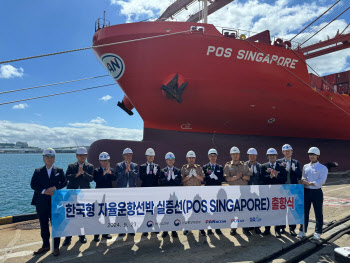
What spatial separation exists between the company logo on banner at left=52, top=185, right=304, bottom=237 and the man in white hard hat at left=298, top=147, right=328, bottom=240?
0.14 meters

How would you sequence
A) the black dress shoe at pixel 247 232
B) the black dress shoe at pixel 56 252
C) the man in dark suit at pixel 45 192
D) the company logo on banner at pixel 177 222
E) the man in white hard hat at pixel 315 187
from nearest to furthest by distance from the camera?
the black dress shoe at pixel 56 252, the man in dark suit at pixel 45 192, the company logo on banner at pixel 177 222, the man in white hard hat at pixel 315 187, the black dress shoe at pixel 247 232

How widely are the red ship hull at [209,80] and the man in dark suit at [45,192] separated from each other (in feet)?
22.4

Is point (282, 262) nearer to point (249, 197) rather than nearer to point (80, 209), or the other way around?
point (249, 197)

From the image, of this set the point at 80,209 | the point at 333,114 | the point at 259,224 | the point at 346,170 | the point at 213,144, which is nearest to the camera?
the point at 80,209

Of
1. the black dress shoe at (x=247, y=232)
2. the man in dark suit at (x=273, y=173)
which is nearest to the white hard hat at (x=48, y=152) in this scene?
the black dress shoe at (x=247, y=232)

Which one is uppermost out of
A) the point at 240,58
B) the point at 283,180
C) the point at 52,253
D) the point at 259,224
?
the point at 240,58

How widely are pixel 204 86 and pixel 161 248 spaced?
7.73 m

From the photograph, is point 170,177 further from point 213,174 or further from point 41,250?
point 41,250

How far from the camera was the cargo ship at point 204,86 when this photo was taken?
10320 mm

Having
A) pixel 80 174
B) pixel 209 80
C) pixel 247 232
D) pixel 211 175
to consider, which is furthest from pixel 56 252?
pixel 209 80

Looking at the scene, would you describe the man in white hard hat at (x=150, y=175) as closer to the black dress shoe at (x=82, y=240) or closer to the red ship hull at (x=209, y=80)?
the black dress shoe at (x=82, y=240)

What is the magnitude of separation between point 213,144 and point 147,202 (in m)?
7.88

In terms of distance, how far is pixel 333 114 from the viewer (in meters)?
14.1

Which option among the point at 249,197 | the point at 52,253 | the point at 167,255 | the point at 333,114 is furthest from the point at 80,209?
the point at 333,114
